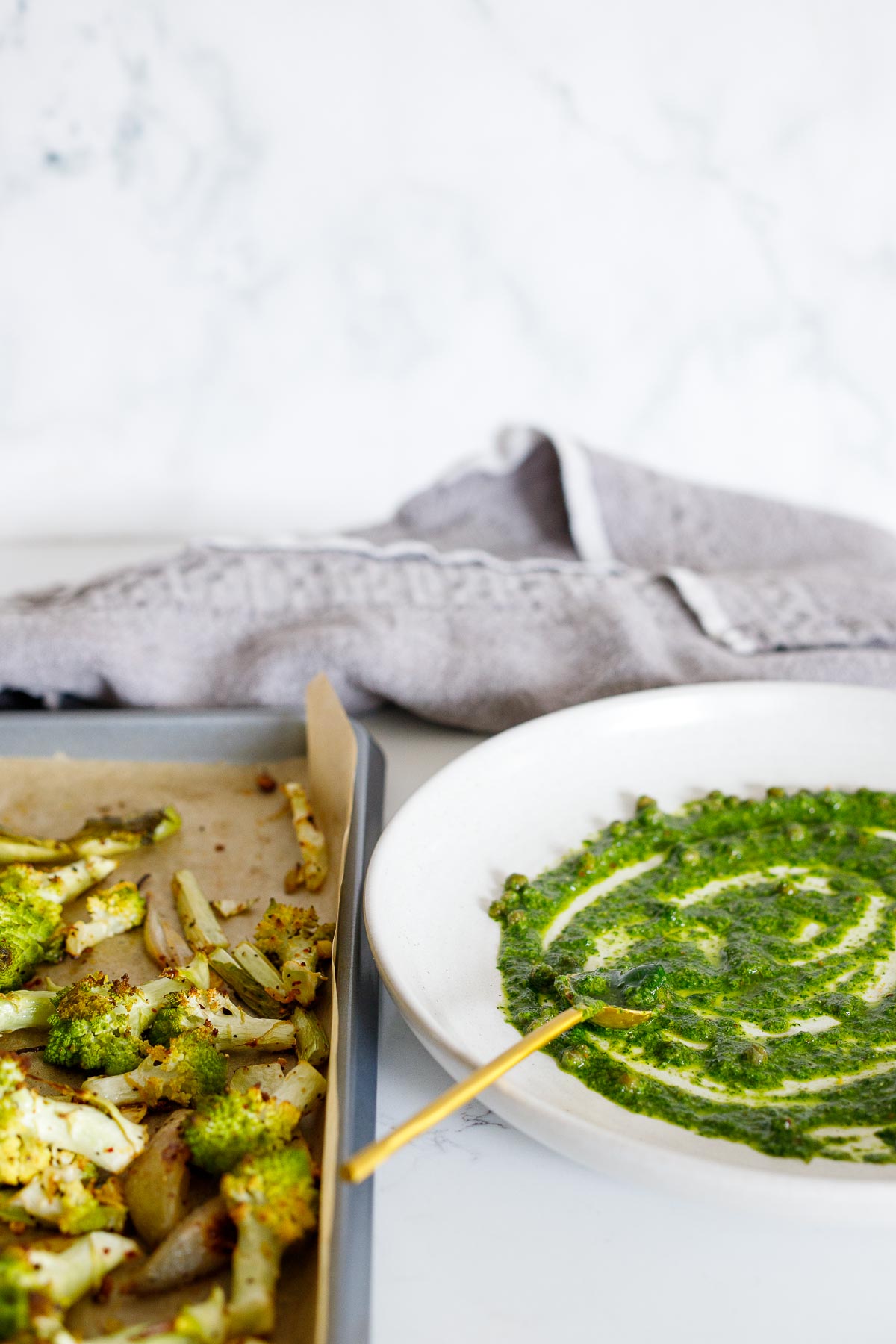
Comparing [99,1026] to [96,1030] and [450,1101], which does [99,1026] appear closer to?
[96,1030]

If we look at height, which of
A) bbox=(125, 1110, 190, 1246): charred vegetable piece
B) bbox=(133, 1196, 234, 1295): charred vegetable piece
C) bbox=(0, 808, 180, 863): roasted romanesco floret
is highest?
bbox=(133, 1196, 234, 1295): charred vegetable piece

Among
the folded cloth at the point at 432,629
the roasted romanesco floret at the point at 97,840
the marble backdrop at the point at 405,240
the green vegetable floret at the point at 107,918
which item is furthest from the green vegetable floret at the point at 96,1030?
the marble backdrop at the point at 405,240

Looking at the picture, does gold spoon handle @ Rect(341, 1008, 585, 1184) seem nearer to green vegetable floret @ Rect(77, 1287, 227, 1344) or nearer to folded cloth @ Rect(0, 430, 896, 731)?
green vegetable floret @ Rect(77, 1287, 227, 1344)

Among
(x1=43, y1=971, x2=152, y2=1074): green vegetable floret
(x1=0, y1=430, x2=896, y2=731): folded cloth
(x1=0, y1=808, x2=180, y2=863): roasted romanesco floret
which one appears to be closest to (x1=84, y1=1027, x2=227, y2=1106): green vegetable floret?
(x1=43, y1=971, x2=152, y2=1074): green vegetable floret

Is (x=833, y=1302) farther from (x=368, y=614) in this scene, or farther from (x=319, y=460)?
(x=319, y=460)

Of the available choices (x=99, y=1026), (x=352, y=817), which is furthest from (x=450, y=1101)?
(x=352, y=817)

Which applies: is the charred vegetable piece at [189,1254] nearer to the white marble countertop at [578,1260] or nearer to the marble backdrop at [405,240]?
the white marble countertop at [578,1260]
